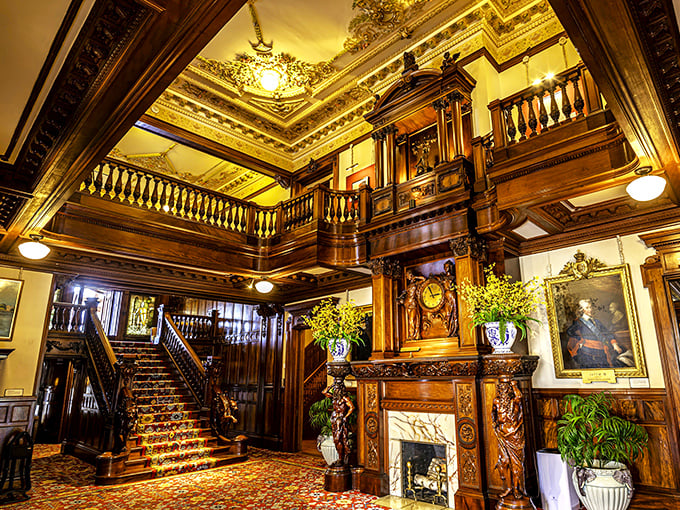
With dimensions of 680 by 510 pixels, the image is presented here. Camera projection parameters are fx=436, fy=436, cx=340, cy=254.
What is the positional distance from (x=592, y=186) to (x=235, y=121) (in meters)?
7.43

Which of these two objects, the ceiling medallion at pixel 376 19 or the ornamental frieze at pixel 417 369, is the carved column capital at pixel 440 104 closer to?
the ceiling medallion at pixel 376 19

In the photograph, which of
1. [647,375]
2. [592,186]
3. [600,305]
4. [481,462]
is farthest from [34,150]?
[647,375]

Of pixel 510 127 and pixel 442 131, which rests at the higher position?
pixel 442 131

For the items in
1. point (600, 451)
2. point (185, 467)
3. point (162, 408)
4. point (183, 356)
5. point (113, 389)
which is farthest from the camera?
point (183, 356)

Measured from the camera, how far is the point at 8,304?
668cm

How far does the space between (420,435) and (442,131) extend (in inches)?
172

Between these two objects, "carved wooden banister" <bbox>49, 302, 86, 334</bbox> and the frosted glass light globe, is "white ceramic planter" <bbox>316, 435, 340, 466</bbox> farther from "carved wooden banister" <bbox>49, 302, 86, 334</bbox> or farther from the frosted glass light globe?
"carved wooden banister" <bbox>49, 302, 86, 334</bbox>

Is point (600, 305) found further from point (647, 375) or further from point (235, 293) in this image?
point (235, 293)

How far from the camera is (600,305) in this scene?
5.33 meters

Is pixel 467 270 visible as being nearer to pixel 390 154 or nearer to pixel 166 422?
pixel 390 154

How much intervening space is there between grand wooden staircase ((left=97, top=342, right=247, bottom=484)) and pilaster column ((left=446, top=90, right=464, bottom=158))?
6696 millimetres

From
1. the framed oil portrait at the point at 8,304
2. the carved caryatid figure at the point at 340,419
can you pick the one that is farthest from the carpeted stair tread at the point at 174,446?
the carved caryatid figure at the point at 340,419

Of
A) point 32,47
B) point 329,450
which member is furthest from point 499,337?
point 32,47

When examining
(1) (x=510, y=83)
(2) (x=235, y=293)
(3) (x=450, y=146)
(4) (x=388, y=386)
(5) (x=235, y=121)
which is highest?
(5) (x=235, y=121)
